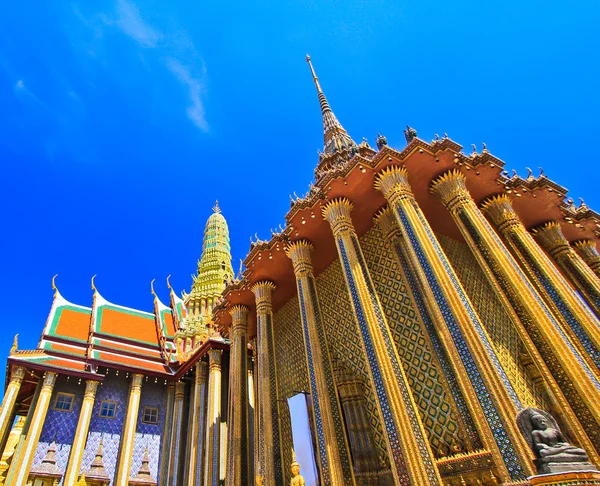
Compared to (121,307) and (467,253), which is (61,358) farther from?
(467,253)

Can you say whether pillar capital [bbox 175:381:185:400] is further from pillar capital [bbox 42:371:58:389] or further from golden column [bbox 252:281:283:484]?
golden column [bbox 252:281:283:484]

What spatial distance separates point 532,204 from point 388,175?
4.83 meters

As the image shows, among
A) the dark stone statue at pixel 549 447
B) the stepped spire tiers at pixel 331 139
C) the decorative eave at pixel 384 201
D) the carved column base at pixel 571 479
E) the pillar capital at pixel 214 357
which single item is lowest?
the carved column base at pixel 571 479

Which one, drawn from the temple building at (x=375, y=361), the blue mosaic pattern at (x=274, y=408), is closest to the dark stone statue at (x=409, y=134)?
the temple building at (x=375, y=361)

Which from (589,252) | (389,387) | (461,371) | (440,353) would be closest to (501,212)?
(440,353)

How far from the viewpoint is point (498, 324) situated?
9047mm

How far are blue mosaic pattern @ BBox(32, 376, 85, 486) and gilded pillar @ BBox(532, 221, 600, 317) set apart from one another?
16.7 metres

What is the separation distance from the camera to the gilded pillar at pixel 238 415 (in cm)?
1005

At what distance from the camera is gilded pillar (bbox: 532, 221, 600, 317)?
1026cm

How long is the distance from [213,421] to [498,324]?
30.8ft

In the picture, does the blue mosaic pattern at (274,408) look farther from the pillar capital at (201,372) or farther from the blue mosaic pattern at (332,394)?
the pillar capital at (201,372)

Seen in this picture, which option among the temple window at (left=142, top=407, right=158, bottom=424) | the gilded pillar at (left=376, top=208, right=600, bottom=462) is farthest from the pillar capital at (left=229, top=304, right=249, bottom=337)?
the temple window at (left=142, top=407, right=158, bottom=424)

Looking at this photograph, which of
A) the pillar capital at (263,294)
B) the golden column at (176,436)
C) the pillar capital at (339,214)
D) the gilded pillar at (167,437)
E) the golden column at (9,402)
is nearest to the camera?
the pillar capital at (339,214)

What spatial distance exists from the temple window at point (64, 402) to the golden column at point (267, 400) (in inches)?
339
